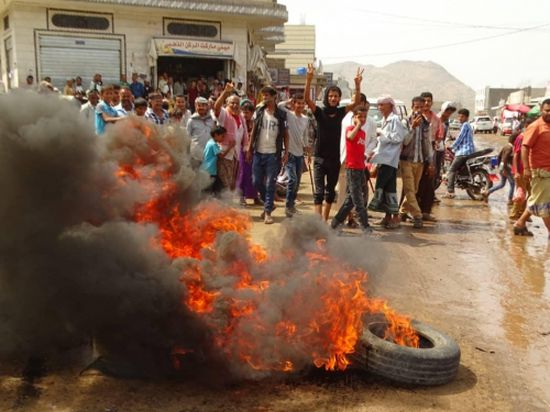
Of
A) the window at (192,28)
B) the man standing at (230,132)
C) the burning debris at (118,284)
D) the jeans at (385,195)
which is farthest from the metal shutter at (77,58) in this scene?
the burning debris at (118,284)

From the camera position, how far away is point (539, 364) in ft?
12.9

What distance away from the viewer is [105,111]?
7148mm

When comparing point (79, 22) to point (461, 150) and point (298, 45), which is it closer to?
point (461, 150)

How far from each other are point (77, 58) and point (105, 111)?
14764 millimetres

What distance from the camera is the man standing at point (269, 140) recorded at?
27.1 feet

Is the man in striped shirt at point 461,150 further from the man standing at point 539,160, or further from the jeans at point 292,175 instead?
the jeans at point 292,175

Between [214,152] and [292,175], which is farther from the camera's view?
[292,175]

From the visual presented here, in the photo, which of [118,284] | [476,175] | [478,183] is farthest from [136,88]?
[118,284]

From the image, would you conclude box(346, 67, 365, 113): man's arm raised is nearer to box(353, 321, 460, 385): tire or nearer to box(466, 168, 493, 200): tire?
box(353, 321, 460, 385): tire

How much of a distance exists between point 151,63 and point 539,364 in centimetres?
1982

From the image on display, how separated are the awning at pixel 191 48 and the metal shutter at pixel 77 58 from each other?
1548mm

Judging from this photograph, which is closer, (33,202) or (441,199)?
(33,202)

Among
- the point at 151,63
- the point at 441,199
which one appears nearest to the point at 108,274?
the point at 441,199

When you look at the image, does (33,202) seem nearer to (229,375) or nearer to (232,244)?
(232,244)
